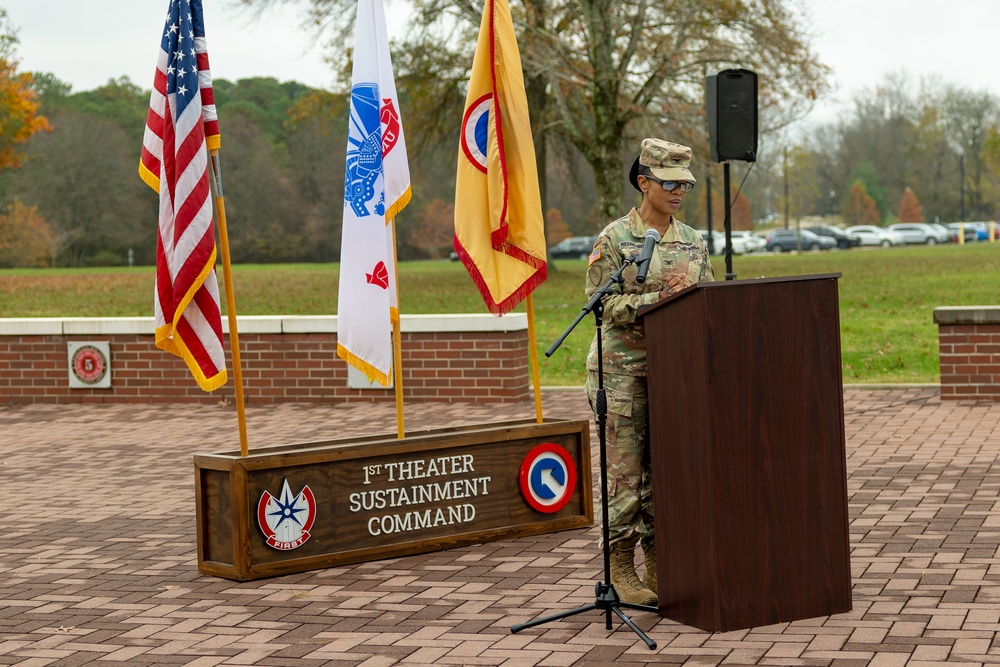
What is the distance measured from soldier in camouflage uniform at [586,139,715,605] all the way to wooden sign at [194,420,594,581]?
1.56m

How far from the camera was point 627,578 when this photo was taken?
18.2 ft

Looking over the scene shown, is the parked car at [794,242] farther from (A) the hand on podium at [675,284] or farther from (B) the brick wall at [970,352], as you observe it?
(A) the hand on podium at [675,284]

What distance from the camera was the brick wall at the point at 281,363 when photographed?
12742 mm

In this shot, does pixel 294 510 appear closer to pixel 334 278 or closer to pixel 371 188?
pixel 371 188

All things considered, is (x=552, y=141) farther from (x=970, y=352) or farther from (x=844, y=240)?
(x=844, y=240)

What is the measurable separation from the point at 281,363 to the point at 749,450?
355 inches

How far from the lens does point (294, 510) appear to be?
6.46 meters

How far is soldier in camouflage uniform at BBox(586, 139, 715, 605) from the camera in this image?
5.30 meters

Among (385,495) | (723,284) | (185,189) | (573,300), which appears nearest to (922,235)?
(573,300)

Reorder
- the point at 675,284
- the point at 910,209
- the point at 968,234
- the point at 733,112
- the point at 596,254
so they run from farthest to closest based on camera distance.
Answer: the point at 910,209
the point at 968,234
the point at 733,112
the point at 596,254
the point at 675,284

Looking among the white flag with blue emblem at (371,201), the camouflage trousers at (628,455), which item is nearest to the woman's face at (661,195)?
the camouflage trousers at (628,455)

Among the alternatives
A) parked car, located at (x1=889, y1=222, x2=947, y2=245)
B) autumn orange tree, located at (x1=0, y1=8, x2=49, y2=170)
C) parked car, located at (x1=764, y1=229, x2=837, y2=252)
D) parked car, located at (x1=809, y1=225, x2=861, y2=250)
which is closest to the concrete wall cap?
autumn orange tree, located at (x1=0, y1=8, x2=49, y2=170)

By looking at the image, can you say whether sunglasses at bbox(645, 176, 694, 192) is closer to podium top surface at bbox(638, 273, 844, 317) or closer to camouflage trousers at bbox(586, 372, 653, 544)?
podium top surface at bbox(638, 273, 844, 317)

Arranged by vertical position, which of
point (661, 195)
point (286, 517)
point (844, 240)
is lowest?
point (286, 517)
